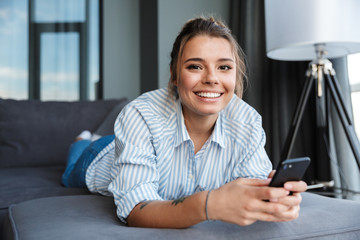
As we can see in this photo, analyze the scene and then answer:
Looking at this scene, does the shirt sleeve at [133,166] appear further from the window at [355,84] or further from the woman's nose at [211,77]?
the window at [355,84]

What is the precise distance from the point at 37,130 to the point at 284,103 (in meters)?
1.63

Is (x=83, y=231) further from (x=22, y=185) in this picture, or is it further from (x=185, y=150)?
(x=22, y=185)

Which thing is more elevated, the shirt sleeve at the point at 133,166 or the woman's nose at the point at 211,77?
the woman's nose at the point at 211,77

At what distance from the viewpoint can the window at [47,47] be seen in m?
4.08

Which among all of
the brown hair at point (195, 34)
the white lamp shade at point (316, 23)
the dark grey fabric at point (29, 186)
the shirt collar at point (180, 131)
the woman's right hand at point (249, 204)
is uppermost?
the white lamp shade at point (316, 23)

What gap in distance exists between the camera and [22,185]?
165 cm

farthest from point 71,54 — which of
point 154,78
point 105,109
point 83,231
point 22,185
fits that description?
point 83,231

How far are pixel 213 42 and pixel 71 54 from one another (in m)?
3.34

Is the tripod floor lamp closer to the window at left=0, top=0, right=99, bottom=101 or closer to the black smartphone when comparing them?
the black smartphone

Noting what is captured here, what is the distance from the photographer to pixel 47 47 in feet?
13.5

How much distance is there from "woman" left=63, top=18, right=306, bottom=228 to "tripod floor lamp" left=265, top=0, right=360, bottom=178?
2.43 ft

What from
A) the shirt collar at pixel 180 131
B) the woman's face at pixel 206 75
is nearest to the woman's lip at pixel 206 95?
the woman's face at pixel 206 75

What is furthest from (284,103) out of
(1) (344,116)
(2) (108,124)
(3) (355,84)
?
(2) (108,124)

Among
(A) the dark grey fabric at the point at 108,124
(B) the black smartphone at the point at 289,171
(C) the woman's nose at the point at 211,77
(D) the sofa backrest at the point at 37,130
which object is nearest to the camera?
(B) the black smartphone at the point at 289,171
